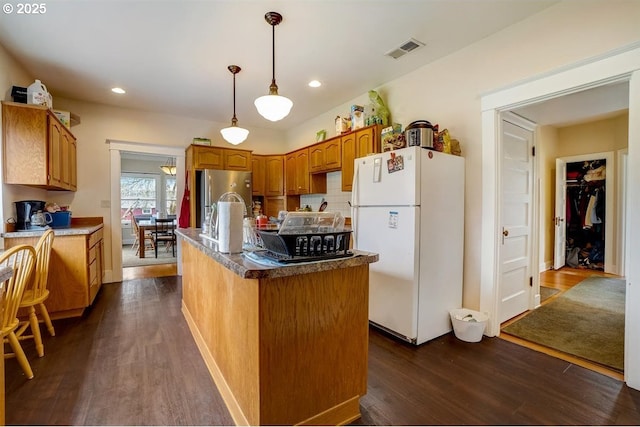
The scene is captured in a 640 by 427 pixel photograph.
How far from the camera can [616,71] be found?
1.88 meters

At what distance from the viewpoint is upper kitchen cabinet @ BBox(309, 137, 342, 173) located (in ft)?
12.7

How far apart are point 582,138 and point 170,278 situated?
730cm

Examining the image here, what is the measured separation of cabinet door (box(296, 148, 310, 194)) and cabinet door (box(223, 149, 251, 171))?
2.78 feet

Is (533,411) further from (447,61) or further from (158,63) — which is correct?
(158,63)

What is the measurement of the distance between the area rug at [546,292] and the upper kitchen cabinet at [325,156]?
9.88ft

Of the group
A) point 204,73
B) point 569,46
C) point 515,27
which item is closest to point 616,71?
point 569,46

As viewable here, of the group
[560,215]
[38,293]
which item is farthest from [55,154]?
[560,215]

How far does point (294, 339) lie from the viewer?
138 centimetres

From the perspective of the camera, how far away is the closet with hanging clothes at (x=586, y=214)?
495cm

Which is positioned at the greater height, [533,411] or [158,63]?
[158,63]

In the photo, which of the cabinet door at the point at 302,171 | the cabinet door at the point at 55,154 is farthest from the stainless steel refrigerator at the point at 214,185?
the cabinet door at the point at 55,154

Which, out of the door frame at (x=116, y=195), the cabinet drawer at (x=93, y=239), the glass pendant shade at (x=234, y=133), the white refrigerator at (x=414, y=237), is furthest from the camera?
the door frame at (x=116, y=195)

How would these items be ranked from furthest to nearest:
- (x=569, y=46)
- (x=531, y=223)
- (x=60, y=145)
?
(x=60, y=145), (x=531, y=223), (x=569, y=46)

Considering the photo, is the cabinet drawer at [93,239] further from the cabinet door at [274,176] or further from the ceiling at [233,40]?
the cabinet door at [274,176]
